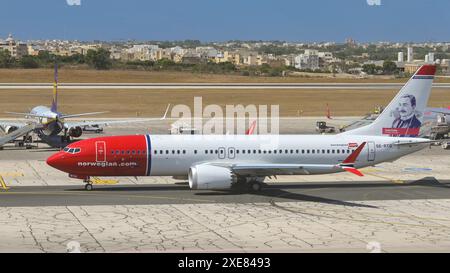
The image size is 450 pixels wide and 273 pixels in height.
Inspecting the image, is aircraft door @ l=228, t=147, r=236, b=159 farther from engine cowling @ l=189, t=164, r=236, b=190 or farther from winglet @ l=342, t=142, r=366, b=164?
winglet @ l=342, t=142, r=366, b=164

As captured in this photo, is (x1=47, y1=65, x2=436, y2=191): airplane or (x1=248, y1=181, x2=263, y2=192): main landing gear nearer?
(x1=47, y1=65, x2=436, y2=191): airplane

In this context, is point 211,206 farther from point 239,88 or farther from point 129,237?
point 239,88

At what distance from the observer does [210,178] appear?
151 ft

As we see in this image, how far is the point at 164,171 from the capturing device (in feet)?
159

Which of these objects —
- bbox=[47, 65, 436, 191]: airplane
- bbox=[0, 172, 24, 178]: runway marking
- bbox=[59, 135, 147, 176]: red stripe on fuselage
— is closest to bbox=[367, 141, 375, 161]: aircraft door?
bbox=[47, 65, 436, 191]: airplane

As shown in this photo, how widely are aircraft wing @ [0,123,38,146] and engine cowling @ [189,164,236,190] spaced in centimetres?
3408

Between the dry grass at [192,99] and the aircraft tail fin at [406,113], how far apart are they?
67.0m

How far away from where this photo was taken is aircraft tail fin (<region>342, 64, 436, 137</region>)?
51344 millimetres

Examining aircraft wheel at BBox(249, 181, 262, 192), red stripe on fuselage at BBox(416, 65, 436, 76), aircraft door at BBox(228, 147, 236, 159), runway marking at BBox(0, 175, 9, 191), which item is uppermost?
red stripe on fuselage at BBox(416, 65, 436, 76)

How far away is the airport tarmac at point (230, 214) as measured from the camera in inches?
1302

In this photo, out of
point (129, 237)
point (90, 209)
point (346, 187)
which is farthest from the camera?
point (346, 187)

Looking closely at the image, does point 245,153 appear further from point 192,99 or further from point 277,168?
point 192,99

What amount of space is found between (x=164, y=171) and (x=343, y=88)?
12052 cm
